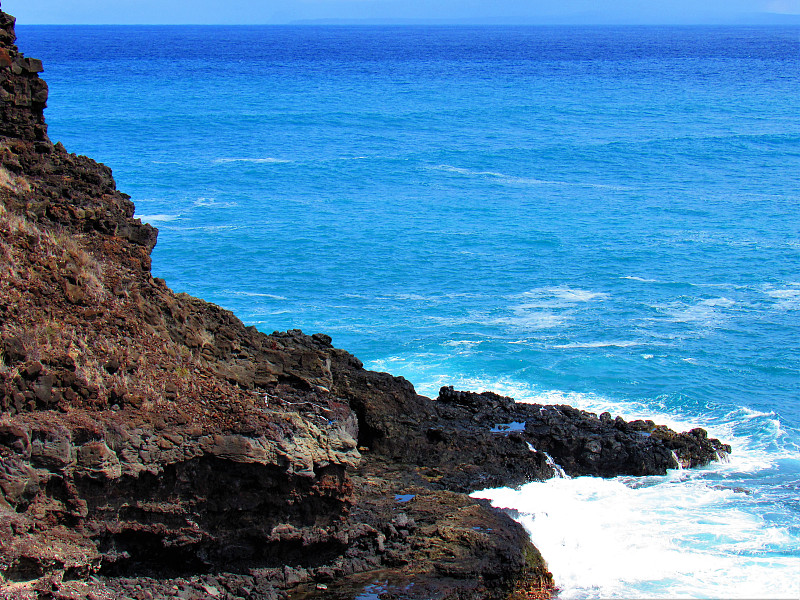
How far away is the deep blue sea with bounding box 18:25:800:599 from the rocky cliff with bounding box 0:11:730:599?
377 centimetres

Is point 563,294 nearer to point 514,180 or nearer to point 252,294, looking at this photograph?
point 252,294

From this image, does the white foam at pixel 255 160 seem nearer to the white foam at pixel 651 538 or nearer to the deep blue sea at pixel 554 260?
the deep blue sea at pixel 554 260

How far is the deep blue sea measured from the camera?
21.0 m

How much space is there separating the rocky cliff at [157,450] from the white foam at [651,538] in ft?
5.40

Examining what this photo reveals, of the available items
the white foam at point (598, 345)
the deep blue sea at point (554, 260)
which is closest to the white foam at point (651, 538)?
the deep blue sea at point (554, 260)

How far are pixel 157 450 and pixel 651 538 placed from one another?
1227 centimetres

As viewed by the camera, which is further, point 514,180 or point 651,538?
point 514,180

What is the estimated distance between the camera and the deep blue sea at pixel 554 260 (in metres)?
21.0

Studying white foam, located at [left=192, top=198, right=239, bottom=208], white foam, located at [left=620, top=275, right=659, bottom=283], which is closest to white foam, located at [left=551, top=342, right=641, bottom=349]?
white foam, located at [left=620, top=275, right=659, bottom=283]

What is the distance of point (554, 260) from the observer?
46344 mm

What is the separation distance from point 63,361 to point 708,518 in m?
16.2

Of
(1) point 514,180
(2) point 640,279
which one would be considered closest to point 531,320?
(2) point 640,279

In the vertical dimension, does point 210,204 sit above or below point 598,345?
above

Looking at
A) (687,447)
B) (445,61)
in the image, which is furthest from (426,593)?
(445,61)
